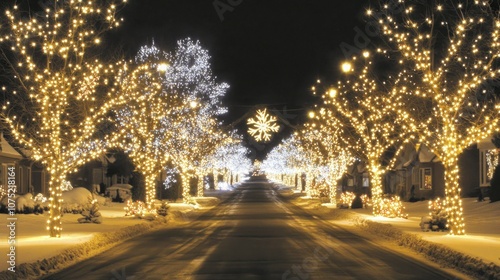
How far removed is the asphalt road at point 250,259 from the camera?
53.2ft

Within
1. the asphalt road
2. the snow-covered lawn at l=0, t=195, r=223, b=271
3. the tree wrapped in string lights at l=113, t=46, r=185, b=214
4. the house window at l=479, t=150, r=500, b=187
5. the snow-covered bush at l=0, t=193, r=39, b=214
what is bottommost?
the asphalt road

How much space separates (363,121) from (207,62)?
24.1 metres

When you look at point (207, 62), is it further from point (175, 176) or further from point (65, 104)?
point (65, 104)

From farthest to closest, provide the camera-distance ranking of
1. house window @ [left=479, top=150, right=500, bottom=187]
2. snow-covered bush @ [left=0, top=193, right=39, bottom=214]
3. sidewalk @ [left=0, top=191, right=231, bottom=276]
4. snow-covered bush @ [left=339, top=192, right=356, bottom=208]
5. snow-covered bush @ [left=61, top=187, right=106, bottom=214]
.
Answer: snow-covered bush @ [left=339, top=192, right=356, bottom=208]
house window @ [left=479, top=150, right=500, bottom=187]
snow-covered bush @ [left=61, top=187, right=106, bottom=214]
snow-covered bush @ [left=0, top=193, right=39, bottom=214]
sidewalk @ [left=0, top=191, right=231, bottom=276]

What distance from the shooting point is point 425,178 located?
59031mm

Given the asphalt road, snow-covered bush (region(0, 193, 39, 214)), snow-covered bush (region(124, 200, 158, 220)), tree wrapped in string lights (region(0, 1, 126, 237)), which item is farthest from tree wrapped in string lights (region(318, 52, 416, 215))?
snow-covered bush (region(0, 193, 39, 214))

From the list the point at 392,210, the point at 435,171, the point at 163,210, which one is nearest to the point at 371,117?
the point at 392,210

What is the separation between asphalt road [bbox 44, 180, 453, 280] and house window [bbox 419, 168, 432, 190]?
30936 millimetres

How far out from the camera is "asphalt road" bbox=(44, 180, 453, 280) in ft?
53.2

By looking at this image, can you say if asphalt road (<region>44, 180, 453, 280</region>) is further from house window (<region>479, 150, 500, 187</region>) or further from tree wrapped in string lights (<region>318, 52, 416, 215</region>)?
house window (<region>479, 150, 500, 187</region>)

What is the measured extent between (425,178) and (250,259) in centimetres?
4233

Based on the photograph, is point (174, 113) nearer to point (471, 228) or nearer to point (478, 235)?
point (471, 228)

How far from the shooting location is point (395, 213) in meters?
35.9

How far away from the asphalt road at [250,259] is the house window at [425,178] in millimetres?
30936
